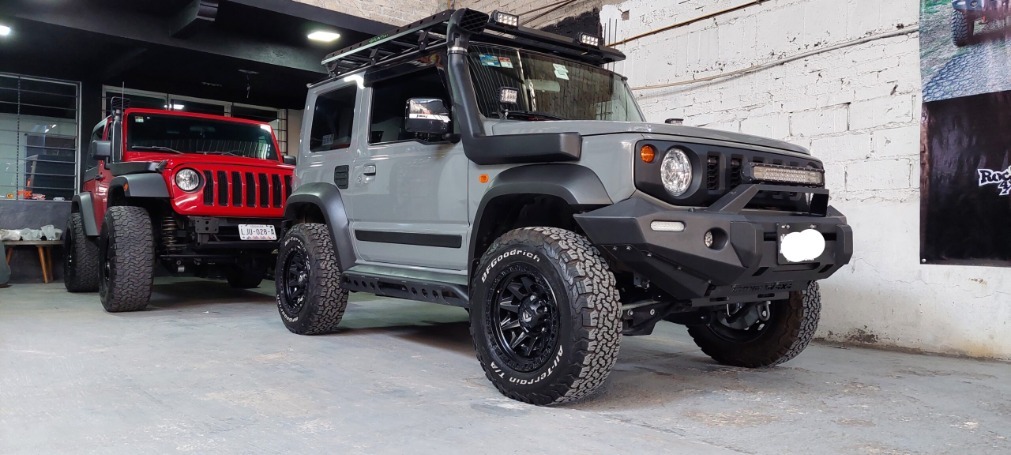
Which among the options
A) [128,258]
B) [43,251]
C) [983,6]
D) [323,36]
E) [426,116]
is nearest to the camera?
[426,116]

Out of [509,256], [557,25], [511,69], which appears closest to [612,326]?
[509,256]

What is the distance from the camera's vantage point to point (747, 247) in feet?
9.76

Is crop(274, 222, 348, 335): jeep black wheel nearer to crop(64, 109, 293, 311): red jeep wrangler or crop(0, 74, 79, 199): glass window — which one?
crop(64, 109, 293, 311): red jeep wrangler

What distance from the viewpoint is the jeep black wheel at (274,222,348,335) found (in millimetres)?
4832

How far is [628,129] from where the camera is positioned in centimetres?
312

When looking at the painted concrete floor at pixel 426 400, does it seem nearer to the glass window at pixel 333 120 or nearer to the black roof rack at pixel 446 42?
the glass window at pixel 333 120

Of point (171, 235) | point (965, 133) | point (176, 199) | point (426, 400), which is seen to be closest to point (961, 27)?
point (965, 133)

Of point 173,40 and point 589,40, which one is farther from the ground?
point 173,40

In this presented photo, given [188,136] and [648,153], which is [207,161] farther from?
[648,153]

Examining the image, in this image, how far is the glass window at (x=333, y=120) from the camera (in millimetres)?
4889

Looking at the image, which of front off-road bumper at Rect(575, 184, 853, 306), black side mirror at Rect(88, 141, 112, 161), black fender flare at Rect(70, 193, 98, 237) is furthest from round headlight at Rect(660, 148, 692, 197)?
black fender flare at Rect(70, 193, 98, 237)

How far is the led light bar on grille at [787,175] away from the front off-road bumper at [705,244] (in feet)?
0.23

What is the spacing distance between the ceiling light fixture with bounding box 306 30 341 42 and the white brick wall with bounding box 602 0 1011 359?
16.6ft

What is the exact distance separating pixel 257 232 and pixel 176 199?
28.4 inches
